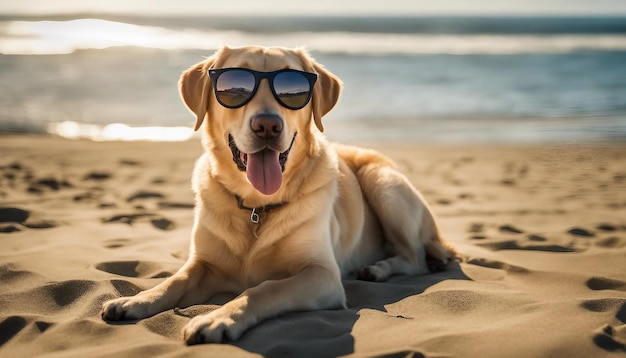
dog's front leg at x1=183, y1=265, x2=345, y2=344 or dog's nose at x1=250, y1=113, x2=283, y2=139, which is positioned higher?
dog's nose at x1=250, y1=113, x2=283, y2=139

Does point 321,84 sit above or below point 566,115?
above

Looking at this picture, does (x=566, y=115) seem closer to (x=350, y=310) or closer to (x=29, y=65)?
(x=350, y=310)

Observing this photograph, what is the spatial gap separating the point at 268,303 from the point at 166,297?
63cm

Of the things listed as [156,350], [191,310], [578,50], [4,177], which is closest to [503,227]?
[191,310]

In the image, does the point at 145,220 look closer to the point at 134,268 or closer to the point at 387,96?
the point at 134,268

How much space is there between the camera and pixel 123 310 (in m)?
3.35

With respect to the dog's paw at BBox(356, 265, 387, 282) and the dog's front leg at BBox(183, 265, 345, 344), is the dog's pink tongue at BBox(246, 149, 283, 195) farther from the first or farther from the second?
the dog's paw at BBox(356, 265, 387, 282)

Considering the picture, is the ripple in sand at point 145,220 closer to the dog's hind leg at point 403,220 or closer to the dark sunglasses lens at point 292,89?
the dog's hind leg at point 403,220

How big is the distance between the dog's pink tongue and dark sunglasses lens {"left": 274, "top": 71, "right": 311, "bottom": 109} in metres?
0.35

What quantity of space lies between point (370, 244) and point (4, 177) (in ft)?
15.6

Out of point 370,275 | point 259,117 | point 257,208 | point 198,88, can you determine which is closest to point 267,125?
point 259,117

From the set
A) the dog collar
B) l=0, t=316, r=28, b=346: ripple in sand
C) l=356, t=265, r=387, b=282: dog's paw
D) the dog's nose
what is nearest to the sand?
l=0, t=316, r=28, b=346: ripple in sand

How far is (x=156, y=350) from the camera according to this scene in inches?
113

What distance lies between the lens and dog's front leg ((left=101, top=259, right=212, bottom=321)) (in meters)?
3.36
